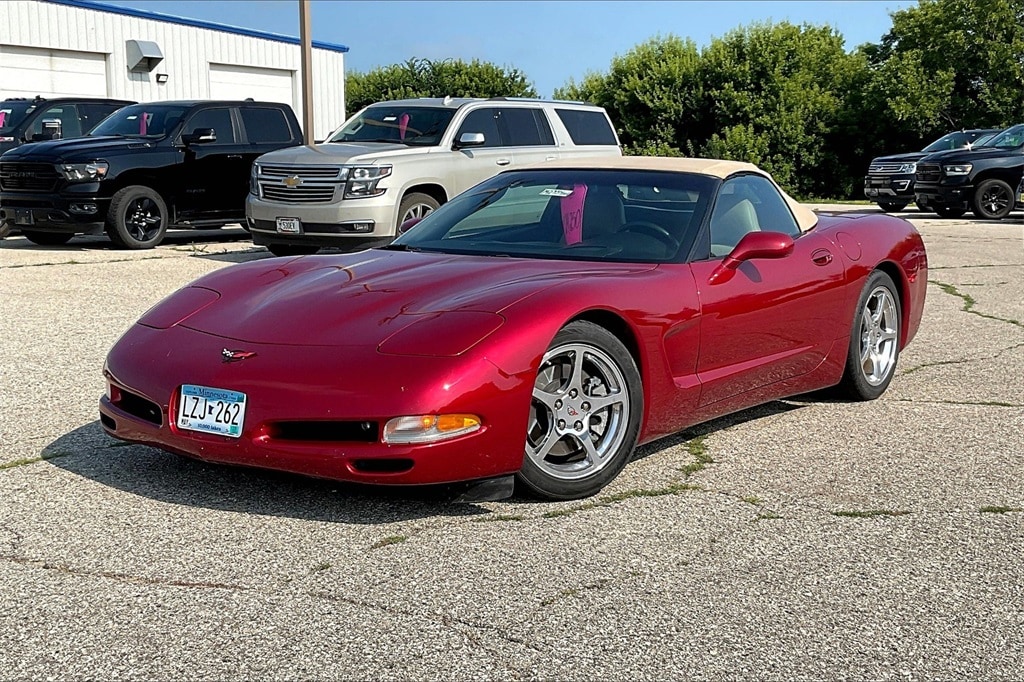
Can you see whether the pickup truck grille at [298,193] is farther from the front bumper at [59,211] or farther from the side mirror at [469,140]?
the front bumper at [59,211]

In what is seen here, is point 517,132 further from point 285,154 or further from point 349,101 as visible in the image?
point 349,101

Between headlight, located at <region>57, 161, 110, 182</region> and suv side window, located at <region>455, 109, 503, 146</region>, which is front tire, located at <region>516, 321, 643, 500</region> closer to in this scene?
suv side window, located at <region>455, 109, 503, 146</region>

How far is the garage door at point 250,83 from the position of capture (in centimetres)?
3201

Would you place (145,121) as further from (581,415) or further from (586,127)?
(581,415)

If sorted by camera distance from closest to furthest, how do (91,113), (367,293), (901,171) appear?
(367,293) < (91,113) < (901,171)

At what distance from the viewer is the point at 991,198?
2219 cm

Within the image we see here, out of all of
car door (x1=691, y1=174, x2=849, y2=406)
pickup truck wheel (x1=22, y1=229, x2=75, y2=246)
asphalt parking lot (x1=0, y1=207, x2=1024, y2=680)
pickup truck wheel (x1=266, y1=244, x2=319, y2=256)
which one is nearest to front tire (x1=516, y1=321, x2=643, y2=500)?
asphalt parking lot (x1=0, y1=207, x2=1024, y2=680)

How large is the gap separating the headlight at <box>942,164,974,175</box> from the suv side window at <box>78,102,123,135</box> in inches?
544

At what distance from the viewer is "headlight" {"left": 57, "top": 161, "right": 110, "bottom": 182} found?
14.3 metres

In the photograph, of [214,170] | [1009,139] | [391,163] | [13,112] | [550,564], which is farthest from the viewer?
[1009,139]

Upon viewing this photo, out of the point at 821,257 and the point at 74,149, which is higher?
the point at 74,149

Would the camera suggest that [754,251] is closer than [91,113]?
Yes

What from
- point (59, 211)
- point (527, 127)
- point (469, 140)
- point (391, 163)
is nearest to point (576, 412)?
point (391, 163)

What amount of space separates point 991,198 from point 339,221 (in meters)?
13.9
